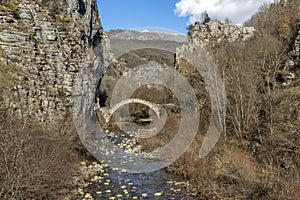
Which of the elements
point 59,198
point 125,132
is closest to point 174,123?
point 125,132

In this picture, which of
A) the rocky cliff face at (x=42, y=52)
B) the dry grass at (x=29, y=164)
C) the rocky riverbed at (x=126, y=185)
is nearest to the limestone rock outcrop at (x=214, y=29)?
the rocky cliff face at (x=42, y=52)

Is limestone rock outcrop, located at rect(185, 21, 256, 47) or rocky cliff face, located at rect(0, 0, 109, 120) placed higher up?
limestone rock outcrop, located at rect(185, 21, 256, 47)

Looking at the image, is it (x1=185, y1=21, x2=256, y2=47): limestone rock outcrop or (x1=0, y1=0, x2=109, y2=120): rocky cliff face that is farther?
(x1=185, y1=21, x2=256, y2=47): limestone rock outcrop

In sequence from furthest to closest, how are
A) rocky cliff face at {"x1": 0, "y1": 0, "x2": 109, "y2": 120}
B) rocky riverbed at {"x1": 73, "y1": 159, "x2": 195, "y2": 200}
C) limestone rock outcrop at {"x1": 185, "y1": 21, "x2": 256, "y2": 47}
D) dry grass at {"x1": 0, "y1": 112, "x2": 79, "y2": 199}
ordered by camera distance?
limestone rock outcrop at {"x1": 185, "y1": 21, "x2": 256, "y2": 47} → rocky cliff face at {"x1": 0, "y1": 0, "x2": 109, "y2": 120} → rocky riverbed at {"x1": 73, "y1": 159, "x2": 195, "y2": 200} → dry grass at {"x1": 0, "y1": 112, "x2": 79, "y2": 199}

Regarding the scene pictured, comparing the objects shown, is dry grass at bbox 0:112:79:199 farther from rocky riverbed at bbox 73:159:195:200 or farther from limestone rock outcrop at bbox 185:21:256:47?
limestone rock outcrop at bbox 185:21:256:47

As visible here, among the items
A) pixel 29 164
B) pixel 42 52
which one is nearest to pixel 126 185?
pixel 29 164

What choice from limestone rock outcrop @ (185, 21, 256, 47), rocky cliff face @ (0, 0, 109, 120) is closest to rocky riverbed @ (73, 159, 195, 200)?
rocky cliff face @ (0, 0, 109, 120)

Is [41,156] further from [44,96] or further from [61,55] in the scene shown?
[61,55]

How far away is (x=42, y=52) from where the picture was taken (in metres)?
18.6

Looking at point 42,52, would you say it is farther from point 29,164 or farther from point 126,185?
point 29,164

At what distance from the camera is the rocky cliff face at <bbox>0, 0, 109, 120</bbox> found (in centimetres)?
1539

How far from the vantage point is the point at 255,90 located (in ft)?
54.0

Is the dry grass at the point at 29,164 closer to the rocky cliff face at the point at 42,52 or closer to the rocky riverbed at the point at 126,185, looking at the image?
the rocky riverbed at the point at 126,185

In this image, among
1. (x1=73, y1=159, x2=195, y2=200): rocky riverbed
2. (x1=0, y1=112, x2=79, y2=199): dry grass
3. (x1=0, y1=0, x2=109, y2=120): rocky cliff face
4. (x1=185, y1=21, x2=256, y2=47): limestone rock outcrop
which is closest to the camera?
(x1=0, y1=112, x2=79, y2=199): dry grass
